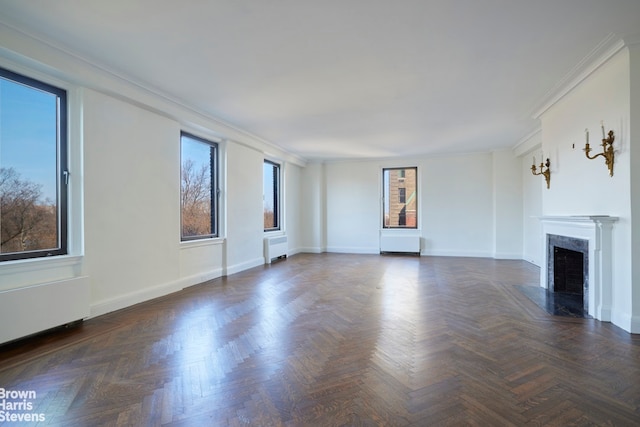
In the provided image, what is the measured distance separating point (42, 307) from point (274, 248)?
191 inches

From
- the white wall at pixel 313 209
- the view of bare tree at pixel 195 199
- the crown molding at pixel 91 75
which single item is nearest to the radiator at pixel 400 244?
the white wall at pixel 313 209

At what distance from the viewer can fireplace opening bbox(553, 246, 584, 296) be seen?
175 inches

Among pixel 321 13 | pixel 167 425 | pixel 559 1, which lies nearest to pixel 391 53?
pixel 321 13

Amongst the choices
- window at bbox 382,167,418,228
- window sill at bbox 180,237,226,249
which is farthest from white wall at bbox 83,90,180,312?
window at bbox 382,167,418,228

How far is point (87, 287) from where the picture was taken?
10.8ft

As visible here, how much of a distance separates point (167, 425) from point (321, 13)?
2906 mm

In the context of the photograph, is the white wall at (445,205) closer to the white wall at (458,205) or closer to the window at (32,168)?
the white wall at (458,205)

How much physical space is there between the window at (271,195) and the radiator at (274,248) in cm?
43

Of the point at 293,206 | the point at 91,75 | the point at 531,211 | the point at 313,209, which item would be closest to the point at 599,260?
the point at 531,211

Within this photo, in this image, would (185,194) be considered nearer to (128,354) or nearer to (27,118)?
(27,118)

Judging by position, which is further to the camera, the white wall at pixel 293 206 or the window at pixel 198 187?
the white wall at pixel 293 206

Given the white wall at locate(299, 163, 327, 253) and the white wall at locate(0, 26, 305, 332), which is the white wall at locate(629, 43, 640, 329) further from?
the white wall at locate(299, 163, 327, 253)

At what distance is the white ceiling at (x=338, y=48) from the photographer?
2.46 m

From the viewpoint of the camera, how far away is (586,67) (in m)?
3.41
